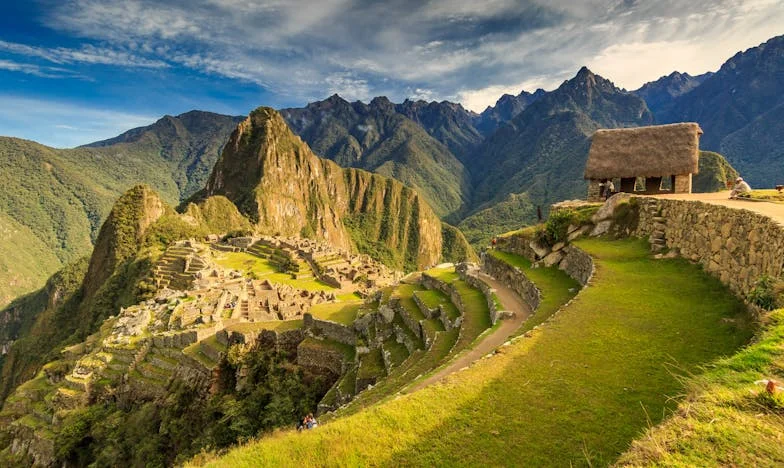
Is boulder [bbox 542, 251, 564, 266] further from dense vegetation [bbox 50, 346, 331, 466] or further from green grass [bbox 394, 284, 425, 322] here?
dense vegetation [bbox 50, 346, 331, 466]

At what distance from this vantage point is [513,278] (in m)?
20.3

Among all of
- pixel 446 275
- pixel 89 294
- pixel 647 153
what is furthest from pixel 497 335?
pixel 89 294

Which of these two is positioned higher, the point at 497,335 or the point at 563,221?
the point at 563,221

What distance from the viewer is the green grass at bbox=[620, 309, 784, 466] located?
13.0 feet

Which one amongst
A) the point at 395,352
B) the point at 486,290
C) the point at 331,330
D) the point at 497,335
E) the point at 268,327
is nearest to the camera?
the point at 497,335

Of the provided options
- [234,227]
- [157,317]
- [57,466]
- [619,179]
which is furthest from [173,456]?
[234,227]

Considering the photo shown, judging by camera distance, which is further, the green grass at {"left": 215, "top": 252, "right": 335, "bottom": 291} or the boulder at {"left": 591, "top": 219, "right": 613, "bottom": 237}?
the green grass at {"left": 215, "top": 252, "right": 335, "bottom": 291}

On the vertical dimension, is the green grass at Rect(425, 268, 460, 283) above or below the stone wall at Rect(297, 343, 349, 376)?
above

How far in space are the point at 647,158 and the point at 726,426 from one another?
24.0 m

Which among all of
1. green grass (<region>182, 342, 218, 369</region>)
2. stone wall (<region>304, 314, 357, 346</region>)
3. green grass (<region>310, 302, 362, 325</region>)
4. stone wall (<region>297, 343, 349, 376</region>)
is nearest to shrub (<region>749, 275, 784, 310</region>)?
stone wall (<region>297, 343, 349, 376</region>)

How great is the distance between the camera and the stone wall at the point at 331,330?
2356 cm

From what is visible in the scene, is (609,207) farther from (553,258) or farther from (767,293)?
(767,293)

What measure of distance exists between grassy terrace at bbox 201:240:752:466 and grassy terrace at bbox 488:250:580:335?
2507mm

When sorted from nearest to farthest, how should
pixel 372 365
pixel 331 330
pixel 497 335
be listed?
1. pixel 497 335
2. pixel 372 365
3. pixel 331 330
